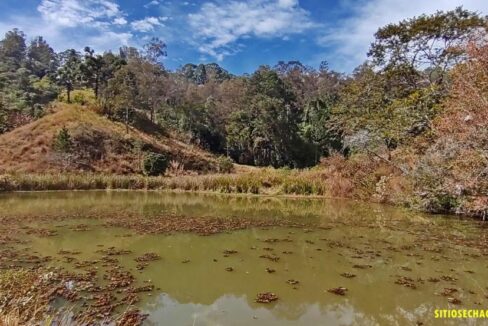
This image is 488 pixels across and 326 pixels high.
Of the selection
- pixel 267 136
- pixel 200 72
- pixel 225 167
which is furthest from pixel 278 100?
pixel 200 72

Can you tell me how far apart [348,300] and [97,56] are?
35.4m

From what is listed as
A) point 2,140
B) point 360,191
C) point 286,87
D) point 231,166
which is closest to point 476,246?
point 360,191

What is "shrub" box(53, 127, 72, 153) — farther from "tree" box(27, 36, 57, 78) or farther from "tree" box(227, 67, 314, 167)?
"tree" box(27, 36, 57, 78)

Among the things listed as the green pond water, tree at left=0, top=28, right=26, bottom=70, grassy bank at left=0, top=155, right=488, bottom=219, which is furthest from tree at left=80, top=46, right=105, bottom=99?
tree at left=0, top=28, right=26, bottom=70

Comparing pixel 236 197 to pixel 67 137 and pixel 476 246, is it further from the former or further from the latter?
pixel 67 137

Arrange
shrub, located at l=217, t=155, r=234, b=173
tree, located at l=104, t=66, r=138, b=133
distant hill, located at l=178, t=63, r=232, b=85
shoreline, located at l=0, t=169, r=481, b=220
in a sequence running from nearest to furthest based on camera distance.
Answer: shoreline, located at l=0, t=169, r=481, b=220 → shrub, located at l=217, t=155, r=234, b=173 → tree, located at l=104, t=66, r=138, b=133 → distant hill, located at l=178, t=63, r=232, b=85

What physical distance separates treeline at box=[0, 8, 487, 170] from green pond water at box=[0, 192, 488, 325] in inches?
270

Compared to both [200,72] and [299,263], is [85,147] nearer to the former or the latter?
[299,263]

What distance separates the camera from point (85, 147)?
28.6m

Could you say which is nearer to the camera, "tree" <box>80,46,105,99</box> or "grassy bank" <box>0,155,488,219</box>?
"grassy bank" <box>0,155,488,219</box>

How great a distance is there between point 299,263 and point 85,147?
24590mm

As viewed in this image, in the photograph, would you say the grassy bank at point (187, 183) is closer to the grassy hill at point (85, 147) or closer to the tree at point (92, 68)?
the grassy hill at point (85, 147)

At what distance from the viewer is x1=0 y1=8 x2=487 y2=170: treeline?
18.6 m

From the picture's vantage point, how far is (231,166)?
101 ft
